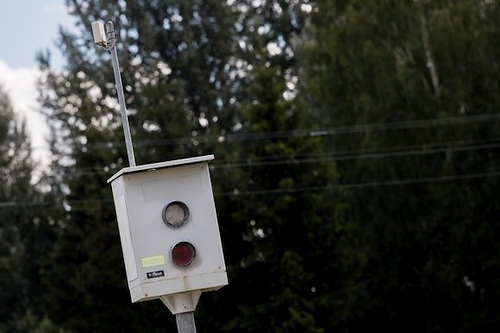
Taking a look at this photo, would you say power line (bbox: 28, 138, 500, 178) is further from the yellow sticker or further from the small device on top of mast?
the yellow sticker

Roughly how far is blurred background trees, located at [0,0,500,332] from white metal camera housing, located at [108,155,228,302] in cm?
1774

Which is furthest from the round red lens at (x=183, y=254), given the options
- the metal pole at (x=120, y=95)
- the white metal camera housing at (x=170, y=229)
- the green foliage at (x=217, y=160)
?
the green foliage at (x=217, y=160)

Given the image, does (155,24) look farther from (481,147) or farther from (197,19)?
(481,147)

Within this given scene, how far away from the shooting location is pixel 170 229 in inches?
317

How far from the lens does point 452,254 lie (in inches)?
1239

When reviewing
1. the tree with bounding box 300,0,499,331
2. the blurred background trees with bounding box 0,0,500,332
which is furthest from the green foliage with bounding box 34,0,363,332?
the tree with bounding box 300,0,499,331

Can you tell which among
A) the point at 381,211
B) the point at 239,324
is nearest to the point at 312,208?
the point at 239,324

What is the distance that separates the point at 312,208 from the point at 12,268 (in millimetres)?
14946

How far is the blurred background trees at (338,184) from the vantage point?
27.4m

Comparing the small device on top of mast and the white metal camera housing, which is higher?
the small device on top of mast

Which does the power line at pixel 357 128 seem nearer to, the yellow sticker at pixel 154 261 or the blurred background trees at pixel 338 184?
the blurred background trees at pixel 338 184

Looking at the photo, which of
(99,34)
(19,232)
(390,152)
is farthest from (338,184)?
(99,34)

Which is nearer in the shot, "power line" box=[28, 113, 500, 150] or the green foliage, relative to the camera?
the green foliage

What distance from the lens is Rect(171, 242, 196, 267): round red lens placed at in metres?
7.96
